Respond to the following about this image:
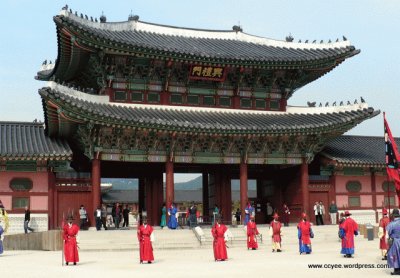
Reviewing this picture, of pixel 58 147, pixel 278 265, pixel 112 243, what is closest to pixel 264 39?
pixel 58 147

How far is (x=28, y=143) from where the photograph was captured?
95.8 feet

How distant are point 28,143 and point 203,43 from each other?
40.5 feet

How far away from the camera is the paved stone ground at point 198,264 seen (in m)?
15.1

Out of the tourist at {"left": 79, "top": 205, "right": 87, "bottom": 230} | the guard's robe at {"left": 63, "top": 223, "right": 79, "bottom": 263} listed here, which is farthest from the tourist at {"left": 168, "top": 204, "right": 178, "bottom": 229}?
the guard's robe at {"left": 63, "top": 223, "right": 79, "bottom": 263}

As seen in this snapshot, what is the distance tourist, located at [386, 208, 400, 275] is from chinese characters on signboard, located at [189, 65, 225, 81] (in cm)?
1790

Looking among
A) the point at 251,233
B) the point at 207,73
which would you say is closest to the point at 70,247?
the point at 251,233

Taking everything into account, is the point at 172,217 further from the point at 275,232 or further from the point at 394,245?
the point at 394,245

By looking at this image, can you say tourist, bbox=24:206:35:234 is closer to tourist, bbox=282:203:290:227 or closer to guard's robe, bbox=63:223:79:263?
guard's robe, bbox=63:223:79:263

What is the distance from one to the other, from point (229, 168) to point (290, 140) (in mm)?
4413

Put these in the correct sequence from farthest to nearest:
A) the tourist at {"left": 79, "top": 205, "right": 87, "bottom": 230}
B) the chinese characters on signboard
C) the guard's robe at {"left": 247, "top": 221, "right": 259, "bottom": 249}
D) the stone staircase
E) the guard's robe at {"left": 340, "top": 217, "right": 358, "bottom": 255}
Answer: the chinese characters on signboard → the tourist at {"left": 79, "top": 205, "right": 87, "bottom": 230} → the stone staircase → the guard's robe at {"left": 247, "top": 221, "right": 259, "bottom": 249} → the guard's robe at {"left": 340, "top": 217, "right": 358, "bottom": 255}

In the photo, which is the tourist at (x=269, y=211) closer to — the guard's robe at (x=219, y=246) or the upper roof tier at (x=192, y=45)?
the upper roof tier at (x=192, y=45)

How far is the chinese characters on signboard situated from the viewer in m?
31.5

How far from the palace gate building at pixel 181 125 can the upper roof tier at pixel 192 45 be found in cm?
8

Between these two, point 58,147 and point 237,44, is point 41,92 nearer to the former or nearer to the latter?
point 58,147
